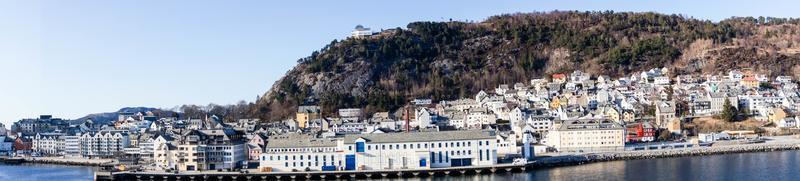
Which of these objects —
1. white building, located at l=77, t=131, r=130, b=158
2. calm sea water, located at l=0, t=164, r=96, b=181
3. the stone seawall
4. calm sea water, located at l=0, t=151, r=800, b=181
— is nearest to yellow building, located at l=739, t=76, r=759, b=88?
the stone seawall

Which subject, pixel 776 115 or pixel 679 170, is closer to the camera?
pixel 679 170

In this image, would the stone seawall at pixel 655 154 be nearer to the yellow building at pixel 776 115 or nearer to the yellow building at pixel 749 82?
the yellow building at pixel 776 115

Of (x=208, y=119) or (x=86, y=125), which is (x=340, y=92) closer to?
(x=208, y=119)

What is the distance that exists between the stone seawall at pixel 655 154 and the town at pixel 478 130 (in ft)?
4.78

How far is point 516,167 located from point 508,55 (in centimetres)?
4922

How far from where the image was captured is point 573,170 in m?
42.9

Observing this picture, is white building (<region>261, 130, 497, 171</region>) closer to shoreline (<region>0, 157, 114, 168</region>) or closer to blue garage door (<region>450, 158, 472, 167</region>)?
blue garage door (<region>450, 158, 472, 167</region>)

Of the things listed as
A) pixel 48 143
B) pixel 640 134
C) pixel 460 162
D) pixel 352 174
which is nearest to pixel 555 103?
pixel 640 134

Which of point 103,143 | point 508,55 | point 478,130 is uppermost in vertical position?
point 508,55

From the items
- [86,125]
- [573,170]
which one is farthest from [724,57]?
[86,125]

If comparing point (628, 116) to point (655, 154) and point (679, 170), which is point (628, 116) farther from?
point (679, 170)

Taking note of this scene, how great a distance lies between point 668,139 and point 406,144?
66.2 feet

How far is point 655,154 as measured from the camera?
4906 centimetres

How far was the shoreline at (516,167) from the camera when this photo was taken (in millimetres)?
43312
